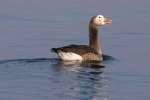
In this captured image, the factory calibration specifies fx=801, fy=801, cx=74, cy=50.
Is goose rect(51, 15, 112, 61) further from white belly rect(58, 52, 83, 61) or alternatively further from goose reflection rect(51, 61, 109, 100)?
goose reflection rect(51, 61, 109, 100)

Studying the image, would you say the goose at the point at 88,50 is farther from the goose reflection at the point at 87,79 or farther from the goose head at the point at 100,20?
the goose reflection at the point at 87,79

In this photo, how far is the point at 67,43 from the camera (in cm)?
2341

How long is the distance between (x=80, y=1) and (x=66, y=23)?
198 inches

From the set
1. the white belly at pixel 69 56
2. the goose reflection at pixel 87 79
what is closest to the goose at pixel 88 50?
the white belly at pixel 69 56

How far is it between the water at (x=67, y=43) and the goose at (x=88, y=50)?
292 mm

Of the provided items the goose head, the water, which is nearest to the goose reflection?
the water

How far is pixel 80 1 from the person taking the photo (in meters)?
31.2

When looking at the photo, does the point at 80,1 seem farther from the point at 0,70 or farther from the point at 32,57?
the point at 0,70

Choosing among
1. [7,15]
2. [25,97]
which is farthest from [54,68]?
[7,15]

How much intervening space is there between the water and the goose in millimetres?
292

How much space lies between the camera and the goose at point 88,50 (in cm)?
2103

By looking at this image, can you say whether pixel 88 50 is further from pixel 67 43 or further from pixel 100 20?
pixel 67 43

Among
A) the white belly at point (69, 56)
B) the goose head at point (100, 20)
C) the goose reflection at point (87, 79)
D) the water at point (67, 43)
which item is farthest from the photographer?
the goose head at point (100, 20)

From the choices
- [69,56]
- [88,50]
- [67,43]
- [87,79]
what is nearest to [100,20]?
[67,43]
